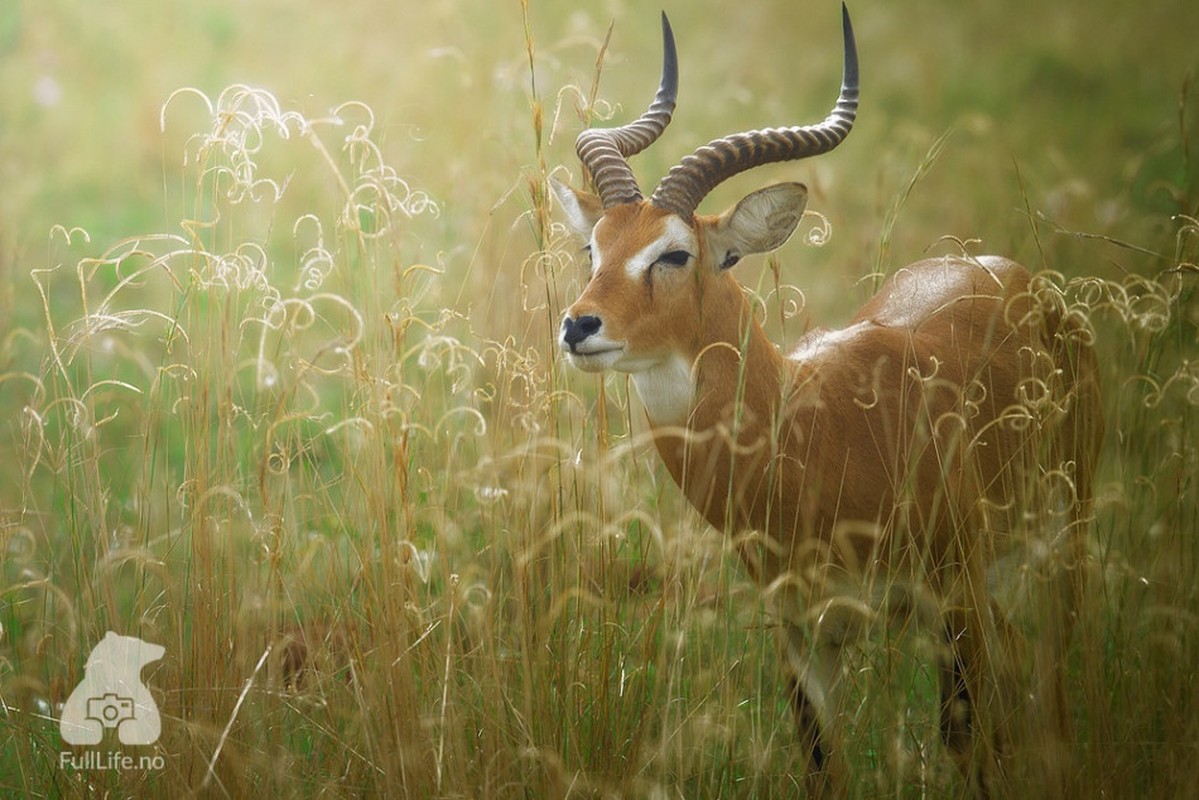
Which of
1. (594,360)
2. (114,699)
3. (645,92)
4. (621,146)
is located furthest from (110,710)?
(645,92)

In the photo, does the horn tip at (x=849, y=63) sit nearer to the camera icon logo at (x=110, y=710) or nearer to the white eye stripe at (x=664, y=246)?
the white eye stripe at (x=664, y=246)

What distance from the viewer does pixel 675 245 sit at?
3.91 m

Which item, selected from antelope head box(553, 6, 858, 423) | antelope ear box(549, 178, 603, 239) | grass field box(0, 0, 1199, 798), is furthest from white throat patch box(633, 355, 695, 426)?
antelope ear box(549, 178, 603, 239)

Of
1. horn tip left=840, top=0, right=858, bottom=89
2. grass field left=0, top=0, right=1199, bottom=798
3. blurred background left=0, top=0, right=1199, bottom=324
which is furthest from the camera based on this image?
blurred background left=0, top=0, right=1199, bottom=324

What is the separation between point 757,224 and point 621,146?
472mm

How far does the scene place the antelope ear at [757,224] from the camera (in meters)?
3.98

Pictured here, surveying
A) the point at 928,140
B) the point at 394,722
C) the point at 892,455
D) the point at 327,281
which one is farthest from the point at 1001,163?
the point at 394,722

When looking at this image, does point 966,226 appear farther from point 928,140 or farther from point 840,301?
point 840,301

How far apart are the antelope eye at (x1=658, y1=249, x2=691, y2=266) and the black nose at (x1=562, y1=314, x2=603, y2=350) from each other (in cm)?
33

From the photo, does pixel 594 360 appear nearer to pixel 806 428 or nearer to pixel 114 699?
pixel 806 428

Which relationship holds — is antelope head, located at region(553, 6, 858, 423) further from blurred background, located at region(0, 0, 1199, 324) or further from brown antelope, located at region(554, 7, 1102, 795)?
blurred background, located at region(0, 0, 1199, 324)

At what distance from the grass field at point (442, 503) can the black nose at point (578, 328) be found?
0.09m

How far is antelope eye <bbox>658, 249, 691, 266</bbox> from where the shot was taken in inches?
154

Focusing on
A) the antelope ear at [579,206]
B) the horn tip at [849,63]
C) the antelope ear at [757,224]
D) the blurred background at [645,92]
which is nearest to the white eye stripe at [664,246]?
the antelope ear at [757,224]
